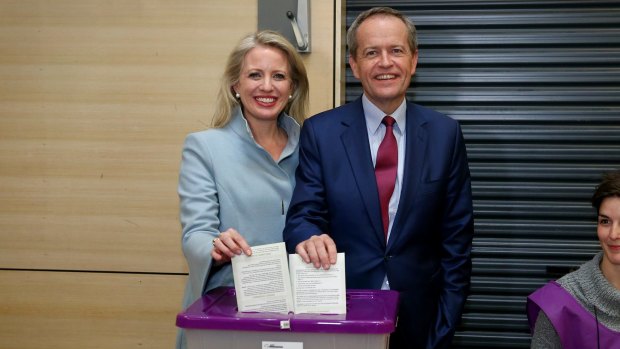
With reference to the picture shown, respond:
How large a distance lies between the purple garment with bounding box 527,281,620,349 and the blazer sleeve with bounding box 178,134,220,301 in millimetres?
992

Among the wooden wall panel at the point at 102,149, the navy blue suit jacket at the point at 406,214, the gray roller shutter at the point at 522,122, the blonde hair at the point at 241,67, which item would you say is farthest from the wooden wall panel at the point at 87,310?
the gray roller shutter at the point at 522,122

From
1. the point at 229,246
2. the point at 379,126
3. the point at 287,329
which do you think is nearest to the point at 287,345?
the point at 287,329

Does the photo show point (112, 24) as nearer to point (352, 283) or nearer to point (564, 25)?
point (352, 283)

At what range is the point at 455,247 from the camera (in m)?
2.29

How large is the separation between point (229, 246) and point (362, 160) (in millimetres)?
580

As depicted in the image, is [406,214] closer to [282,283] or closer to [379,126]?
[379,126]

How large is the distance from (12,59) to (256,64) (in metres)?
1.48

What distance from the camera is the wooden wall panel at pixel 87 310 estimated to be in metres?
3.23

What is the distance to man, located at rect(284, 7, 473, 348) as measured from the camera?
7.18 feet

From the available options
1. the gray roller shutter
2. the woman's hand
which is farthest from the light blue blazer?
the gray roller shutter

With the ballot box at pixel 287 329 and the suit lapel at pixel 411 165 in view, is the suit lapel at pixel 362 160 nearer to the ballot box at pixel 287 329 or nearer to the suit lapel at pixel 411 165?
the suit lapel at pixel 411 165

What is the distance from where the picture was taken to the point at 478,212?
3262 mm

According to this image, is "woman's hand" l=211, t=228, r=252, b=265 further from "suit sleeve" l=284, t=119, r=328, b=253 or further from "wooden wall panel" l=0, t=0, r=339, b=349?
"wooden wall panel" l=0, t=0, r=339, b=349

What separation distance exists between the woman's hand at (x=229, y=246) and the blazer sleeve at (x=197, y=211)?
57 millimetres
